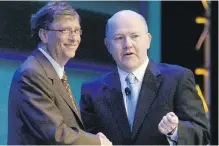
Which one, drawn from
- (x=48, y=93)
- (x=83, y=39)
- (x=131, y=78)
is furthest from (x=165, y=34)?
(x=48, y=93)

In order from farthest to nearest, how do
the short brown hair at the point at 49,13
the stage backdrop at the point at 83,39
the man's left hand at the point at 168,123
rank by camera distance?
1. the stage backdrop at the point at 83,39
2. the short brown hair at the point at 49,13
3. the man's left hand at the point at 168,123

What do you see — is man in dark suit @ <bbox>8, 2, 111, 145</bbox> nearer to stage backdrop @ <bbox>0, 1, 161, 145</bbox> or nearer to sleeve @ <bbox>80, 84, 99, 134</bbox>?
sleeve @ <bbox>80, 84, 99, 134</bbox>

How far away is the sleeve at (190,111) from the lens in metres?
1.41

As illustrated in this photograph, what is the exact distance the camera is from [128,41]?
1.44 metres

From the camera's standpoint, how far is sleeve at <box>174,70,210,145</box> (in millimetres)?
1409

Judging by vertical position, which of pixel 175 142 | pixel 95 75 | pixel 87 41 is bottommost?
pixel 175 142

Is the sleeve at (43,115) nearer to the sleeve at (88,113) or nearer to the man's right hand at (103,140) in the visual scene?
the man's right hand at (103,140)

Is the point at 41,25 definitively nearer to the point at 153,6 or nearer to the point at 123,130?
the point at 123,130

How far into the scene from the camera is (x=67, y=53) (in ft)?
4.76

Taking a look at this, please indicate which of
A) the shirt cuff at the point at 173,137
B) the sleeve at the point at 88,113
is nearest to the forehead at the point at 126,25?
the sleeve at the point at 88,113

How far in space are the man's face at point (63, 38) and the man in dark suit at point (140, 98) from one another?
118mm

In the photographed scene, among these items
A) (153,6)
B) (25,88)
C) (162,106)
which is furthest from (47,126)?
(153,6)

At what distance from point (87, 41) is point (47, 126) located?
55cm

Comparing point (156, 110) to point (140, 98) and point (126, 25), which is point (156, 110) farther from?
point (126, 25)
